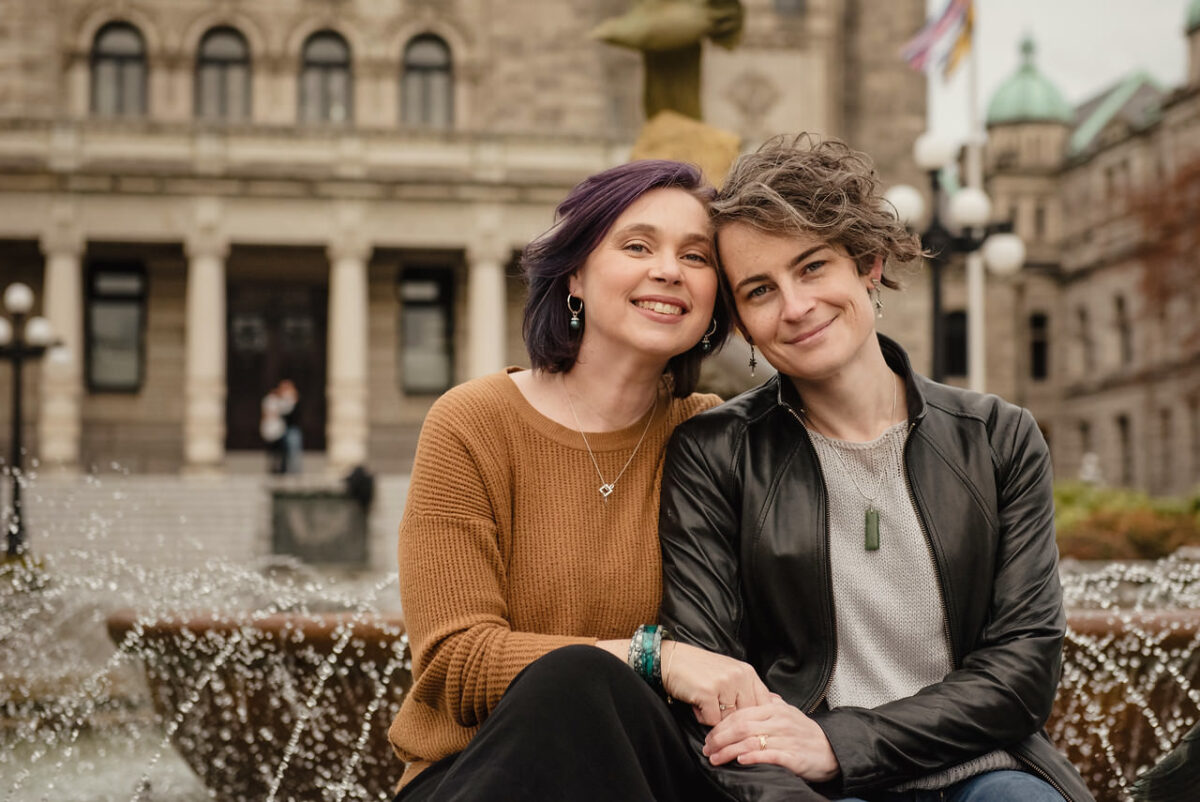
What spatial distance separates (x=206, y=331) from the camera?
1077 inches

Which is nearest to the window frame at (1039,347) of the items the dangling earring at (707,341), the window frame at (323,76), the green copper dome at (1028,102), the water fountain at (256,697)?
the green copper dome at (1028,102)

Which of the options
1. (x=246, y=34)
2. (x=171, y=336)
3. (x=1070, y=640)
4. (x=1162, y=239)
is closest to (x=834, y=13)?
(x=1162, y=239)

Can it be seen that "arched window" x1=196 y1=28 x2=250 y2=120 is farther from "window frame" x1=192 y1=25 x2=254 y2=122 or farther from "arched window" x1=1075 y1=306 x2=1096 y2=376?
"arched window" x1=1075 y1=306 x2=1096 y2=376

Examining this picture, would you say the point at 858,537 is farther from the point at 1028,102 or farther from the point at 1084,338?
the point at 1028,102

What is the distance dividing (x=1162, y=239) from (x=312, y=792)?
131 ft

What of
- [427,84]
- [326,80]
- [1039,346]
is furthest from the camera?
[1039,346]

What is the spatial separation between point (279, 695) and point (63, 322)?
24505 millimetres

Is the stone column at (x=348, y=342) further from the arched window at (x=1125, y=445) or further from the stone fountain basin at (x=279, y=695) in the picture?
the arched window at (x=1125, y=445)

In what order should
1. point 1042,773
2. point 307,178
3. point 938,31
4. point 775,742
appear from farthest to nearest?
point 307,178, point 938,31, point 1042,773, point 775,742

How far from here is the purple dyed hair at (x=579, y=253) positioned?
2826 mm

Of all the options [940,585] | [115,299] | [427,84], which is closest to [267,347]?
[115,299]

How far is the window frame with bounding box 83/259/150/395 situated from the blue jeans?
29.9 meters

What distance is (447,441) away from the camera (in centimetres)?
280

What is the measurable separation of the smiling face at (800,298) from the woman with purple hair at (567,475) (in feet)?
0.50
